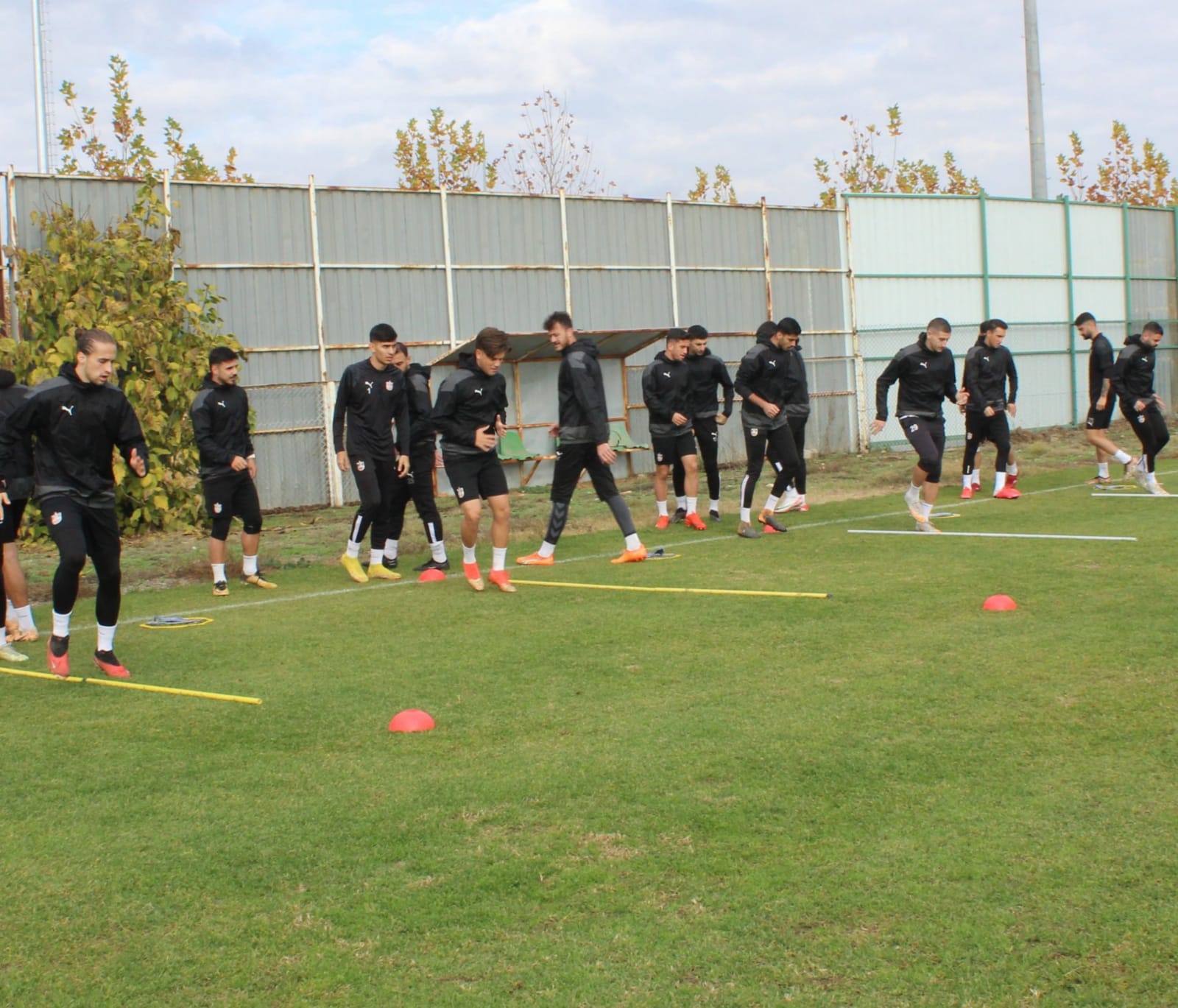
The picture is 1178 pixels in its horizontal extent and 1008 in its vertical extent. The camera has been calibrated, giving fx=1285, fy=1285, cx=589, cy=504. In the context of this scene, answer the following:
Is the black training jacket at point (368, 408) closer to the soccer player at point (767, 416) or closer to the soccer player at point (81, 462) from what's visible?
the soccer player at point (81, 462)

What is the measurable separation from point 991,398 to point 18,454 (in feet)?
38.8

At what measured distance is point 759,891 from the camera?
12.8 feet

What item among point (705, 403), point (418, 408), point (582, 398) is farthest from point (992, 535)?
point (418, 408)

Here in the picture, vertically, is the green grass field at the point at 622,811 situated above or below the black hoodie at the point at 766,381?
below

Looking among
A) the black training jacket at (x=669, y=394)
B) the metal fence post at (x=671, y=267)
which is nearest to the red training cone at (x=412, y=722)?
the black training jacket at (x=669, y=394)

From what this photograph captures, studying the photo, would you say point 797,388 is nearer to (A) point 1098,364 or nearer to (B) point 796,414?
(B) point 796,414

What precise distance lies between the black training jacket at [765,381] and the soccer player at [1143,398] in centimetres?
432

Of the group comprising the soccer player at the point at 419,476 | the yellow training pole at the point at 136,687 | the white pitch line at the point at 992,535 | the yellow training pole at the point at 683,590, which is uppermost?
the soccer player at the point at 419,476

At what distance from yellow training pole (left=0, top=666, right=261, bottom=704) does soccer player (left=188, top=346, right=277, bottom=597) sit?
3108 millimetres

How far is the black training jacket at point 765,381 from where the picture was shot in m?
13.5

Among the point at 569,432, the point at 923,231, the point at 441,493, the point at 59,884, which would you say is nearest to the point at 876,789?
the point at 59,884

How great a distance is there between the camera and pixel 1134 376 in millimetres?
15133

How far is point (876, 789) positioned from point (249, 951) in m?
2.34

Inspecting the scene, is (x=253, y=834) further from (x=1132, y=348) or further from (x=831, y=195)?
(x=831, y=195)
